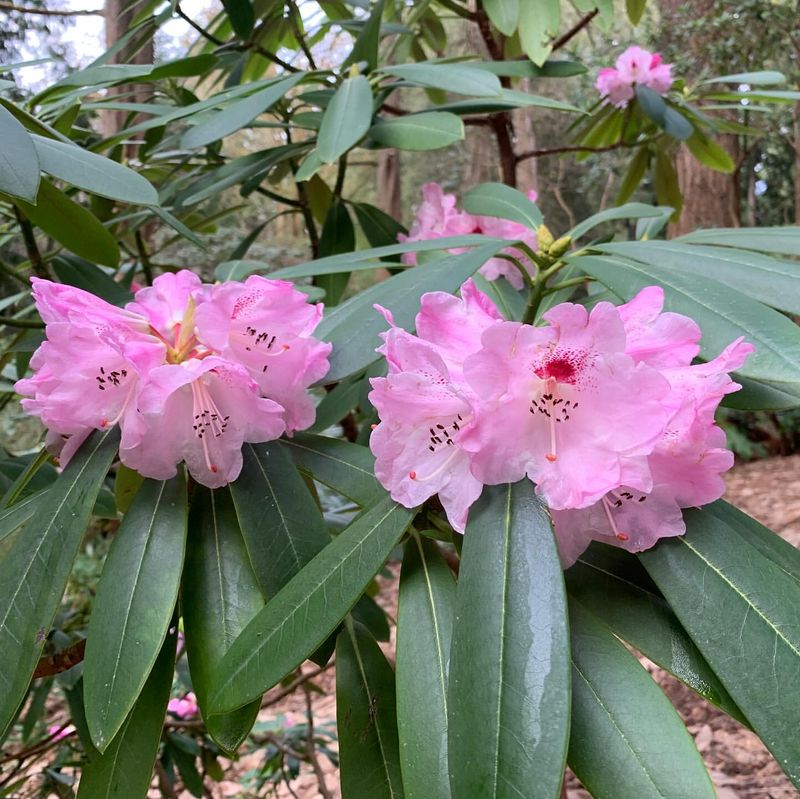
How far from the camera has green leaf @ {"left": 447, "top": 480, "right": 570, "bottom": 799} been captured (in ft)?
1.13

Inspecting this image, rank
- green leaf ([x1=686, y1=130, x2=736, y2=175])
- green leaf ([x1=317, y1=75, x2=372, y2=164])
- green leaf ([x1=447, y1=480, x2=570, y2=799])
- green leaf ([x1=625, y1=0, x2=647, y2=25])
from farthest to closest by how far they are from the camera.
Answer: green leaf ([x1=686, y1=130, x2=736, y2=175]) → green leaf ([x1=625, y1=0, x2=647, y2=25]) → green leaf ([x1=317, y1=75, x2=372, y2=164]) → green leaf ([x1=447, y1=480, x2=570, y2=799])

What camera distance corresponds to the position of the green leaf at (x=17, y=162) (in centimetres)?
45

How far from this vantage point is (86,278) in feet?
3.35

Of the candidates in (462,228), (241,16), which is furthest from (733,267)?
(241,16)

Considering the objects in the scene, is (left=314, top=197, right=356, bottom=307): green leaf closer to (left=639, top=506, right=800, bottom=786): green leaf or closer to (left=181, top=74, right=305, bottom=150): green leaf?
(left=181, top=74, right=305, bottom=150): green leaf

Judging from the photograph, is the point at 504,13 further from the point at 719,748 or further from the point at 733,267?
the point at 719,748

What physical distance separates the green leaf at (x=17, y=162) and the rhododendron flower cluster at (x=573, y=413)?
0.25m

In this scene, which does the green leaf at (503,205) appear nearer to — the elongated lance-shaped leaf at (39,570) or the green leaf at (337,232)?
the green leaf at (337,232)

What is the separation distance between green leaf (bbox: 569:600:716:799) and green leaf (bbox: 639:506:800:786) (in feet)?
0.13

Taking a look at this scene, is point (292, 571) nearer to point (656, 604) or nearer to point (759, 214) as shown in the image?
point (656, 604)

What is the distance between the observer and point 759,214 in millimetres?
6059

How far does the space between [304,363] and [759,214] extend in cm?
654

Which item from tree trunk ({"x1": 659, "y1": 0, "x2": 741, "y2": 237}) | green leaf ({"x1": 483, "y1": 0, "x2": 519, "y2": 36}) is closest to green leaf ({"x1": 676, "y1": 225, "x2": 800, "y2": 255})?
green leaf ({"x1": 483, "y1": 0, "x2": 519, "y2": 36})

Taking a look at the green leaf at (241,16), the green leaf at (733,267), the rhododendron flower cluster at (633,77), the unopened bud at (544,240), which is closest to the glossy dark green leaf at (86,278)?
the green leaf at (241,16)
